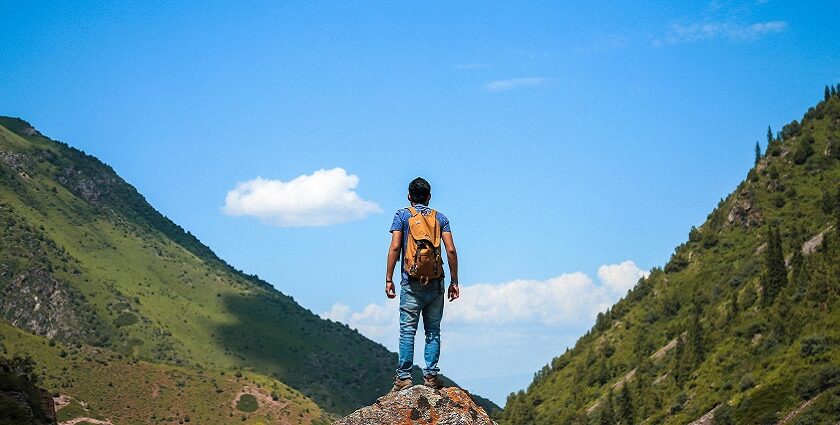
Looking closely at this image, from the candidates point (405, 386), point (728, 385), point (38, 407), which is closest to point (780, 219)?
point (728, 385)

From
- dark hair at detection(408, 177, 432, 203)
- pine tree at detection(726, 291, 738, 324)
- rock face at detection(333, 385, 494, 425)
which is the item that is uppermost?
pine tree at detection(726, 291, 738, 324)

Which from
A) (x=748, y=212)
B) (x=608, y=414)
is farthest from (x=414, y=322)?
(x=748, y=212)

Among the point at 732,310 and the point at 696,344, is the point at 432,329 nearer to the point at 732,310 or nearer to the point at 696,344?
the point at 696,344

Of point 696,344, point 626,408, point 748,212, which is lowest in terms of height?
point 626,408

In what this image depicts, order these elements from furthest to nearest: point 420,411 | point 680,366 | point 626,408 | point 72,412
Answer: point 72,412
point 680,366
point 626,408
point 420,411

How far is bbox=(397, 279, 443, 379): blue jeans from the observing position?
21188mm

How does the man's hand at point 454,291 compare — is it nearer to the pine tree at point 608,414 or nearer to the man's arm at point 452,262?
the man's arm at point 452,262

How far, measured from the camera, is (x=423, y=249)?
20.8 meters

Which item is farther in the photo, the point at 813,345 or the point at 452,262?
the point at 813,345

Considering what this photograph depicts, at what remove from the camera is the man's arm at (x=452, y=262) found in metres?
21.2

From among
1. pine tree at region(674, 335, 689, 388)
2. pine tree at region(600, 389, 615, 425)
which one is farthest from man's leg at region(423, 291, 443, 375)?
pine tree at region(600, 389, 615, 425)

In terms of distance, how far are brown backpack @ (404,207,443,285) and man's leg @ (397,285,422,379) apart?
17.6 inches

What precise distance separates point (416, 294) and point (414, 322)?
535mm

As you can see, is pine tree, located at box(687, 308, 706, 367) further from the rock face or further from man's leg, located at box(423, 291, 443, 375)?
the rock face
